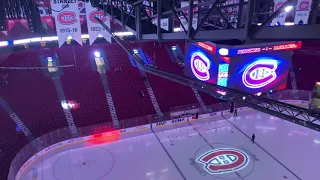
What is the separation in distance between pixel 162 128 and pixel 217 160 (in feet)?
20.0

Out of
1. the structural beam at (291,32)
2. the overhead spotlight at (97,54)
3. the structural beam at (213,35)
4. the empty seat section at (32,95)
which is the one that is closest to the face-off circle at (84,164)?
the empty seat section at (32,95)

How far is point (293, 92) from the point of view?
25750 mm

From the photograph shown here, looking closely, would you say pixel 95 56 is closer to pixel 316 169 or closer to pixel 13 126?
pixel 13 126

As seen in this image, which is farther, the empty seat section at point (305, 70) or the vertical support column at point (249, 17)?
the empty seat section at point (305, 70)

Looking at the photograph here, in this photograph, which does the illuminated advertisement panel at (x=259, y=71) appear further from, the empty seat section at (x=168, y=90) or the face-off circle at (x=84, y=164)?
the face-off circle at (x=84, y=164)

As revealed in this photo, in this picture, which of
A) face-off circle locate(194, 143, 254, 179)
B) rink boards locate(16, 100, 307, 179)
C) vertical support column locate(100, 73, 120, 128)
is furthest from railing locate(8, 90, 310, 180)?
face-off circle locate(194, 143, 254, 179)

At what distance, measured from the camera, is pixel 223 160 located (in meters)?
17.1

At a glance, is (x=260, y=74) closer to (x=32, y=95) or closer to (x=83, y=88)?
(x=83, y=88)

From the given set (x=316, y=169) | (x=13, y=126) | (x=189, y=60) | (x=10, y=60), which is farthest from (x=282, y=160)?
(x=10, y=60)

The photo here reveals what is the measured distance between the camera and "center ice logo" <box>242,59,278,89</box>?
661 inches

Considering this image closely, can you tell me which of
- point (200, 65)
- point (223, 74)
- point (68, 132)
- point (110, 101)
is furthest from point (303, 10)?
point (68, 132)

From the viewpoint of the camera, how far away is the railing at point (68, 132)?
15.5m

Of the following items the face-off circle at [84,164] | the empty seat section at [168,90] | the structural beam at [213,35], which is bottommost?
the face-off circle at [84,164]

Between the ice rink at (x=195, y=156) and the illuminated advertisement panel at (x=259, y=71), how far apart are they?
4.51 m
